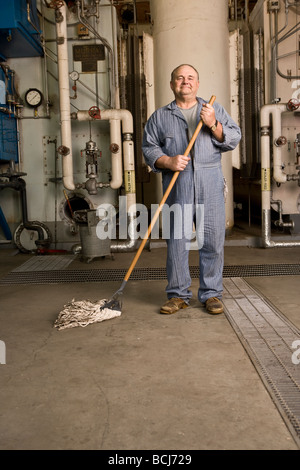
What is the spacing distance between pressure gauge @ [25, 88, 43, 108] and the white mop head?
364 centimetres

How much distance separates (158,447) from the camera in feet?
5.33

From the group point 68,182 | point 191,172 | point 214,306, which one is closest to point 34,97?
point 68,182

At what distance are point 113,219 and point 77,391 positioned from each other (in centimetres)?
415

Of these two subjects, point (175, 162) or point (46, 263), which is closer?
point (175, 162)

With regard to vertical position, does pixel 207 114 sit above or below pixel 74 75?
below

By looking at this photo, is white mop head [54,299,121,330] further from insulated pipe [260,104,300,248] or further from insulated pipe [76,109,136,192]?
insulated pipe [260,104,300,248]

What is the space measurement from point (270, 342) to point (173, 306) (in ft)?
2.60

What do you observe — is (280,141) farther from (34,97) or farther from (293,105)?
(34,97)

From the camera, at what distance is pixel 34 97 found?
6.05 m

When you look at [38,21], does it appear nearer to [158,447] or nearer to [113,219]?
[113,219]

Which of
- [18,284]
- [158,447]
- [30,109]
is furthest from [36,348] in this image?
[30,109]

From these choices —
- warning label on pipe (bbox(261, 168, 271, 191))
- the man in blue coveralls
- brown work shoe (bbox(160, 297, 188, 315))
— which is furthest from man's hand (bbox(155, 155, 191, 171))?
warning label on pipe (bbox(261, 168, 271, 191))

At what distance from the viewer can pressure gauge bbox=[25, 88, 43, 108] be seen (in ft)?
19.8

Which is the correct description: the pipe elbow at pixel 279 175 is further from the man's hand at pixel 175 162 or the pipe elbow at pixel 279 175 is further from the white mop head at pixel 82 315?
the white mop head at pixel 82 315
